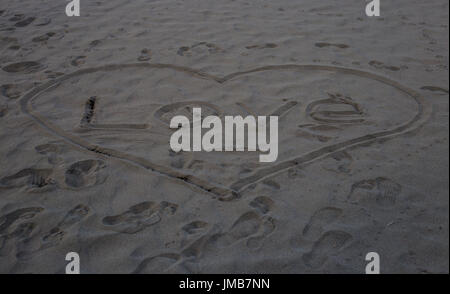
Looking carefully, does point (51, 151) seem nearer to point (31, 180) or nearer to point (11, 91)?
point (31, 180)

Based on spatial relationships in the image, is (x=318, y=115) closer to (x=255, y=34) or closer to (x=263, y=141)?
(x=263, y=141)

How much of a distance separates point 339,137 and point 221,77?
1293mm

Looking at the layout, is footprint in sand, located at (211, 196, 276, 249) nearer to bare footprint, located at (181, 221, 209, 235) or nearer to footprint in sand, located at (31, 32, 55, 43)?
bare footprint, located at (181, 221, 209, 235)

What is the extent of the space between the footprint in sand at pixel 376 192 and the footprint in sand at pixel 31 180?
1.87 meters

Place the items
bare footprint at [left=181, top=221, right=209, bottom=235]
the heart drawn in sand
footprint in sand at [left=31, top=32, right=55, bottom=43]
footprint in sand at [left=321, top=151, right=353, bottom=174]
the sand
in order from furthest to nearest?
footprint in sand at [left=31, top=32, right=55, bottom=43]
the heart drawn in sand
footprint in sand at [left=321, top=151, right=353, bottom=174]
bare footprint at [left=181, top=221, right=209, bottom=235]
the sand

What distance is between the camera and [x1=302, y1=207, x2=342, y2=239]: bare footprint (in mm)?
2400

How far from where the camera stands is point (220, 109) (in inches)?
139

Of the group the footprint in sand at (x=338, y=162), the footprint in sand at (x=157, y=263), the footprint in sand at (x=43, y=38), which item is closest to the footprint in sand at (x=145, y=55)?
the footprint in sand at (x=43, y=38)

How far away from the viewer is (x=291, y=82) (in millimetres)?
3863

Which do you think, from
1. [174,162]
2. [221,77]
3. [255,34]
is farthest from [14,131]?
[255,34]

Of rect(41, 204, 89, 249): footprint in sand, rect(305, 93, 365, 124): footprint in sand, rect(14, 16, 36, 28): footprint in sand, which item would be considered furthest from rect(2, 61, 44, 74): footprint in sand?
rect(305, 93, 365, 124): footprint in sand

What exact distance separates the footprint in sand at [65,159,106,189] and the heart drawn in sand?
0.42 ft

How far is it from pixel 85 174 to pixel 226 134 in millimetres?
1006

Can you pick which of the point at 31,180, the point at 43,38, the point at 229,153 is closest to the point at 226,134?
the point at 229,153
